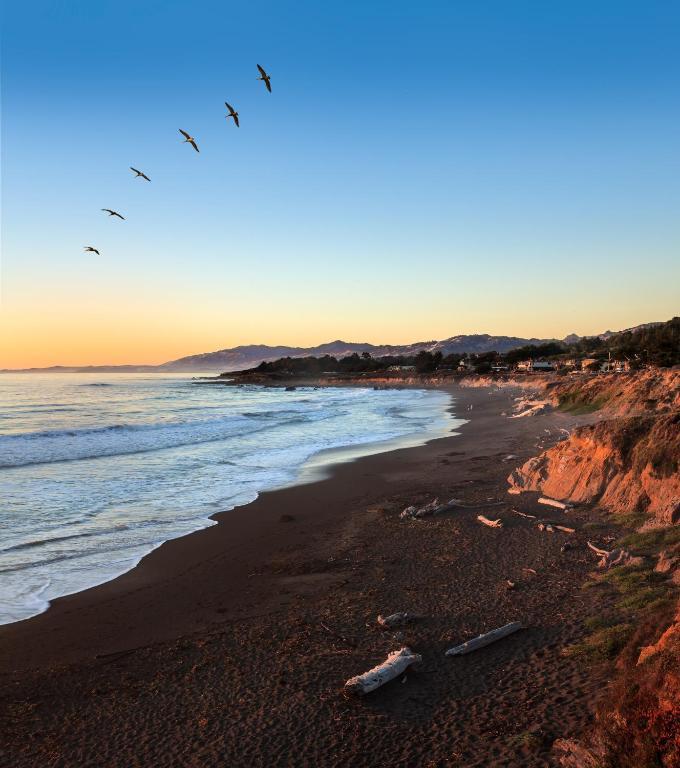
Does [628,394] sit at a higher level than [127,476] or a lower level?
higher

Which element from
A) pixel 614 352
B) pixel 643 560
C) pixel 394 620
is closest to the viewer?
pixel 394 620

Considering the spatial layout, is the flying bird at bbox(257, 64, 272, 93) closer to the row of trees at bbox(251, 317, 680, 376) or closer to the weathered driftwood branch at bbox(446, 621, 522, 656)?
the weathered driftwood branch at bbox(446, 621, 522, 656)

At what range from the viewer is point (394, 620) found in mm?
7914

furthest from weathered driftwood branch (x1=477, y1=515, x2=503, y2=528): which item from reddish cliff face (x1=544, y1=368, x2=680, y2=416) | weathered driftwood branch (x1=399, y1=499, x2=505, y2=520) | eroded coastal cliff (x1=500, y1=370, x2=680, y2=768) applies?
reddish cliff face (x1=544, y1=368, x2=680, y2=416)

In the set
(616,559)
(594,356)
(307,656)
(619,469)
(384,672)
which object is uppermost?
(594,356)

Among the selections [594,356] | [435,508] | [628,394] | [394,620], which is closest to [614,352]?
[594,356]

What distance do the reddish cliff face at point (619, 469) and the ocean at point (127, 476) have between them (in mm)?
8827

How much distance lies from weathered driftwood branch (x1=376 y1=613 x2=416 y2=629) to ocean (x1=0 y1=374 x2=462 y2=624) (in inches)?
224

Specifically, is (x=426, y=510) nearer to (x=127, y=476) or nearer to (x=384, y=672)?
(x=384, y=672)

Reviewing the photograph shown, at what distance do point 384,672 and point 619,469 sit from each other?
918cm

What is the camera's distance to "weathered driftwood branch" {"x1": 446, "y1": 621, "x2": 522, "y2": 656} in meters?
6.98

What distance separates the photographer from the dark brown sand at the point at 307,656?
5.52m

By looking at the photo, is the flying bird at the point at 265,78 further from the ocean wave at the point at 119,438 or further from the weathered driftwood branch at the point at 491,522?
the ocean wave at the point at 119,438

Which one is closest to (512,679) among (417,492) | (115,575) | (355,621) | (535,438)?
(355,621)
